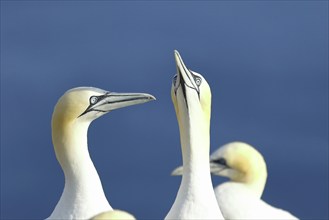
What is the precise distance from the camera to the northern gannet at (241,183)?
1848cm

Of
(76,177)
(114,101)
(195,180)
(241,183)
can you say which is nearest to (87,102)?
(114,101)

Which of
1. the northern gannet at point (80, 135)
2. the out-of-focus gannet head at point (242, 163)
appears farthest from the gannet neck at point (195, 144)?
the out-of-focus gannet head at point (242, 163)

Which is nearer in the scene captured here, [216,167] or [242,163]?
[242,163]

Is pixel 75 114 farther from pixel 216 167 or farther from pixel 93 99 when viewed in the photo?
pixel 216 167

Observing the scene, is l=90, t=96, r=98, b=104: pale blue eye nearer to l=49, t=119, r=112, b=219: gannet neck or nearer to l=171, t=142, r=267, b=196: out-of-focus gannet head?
l=49, t=119, r=112, b=219: gannet neck

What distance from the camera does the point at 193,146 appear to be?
1589cm

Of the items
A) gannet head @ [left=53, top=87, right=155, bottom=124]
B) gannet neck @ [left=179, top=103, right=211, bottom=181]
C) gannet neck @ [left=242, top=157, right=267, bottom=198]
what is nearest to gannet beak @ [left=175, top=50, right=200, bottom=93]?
gannet neck @ [left=179, top=103, right=211, bottom=181]

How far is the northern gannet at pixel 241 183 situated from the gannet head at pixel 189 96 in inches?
104

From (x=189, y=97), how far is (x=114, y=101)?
1472mm

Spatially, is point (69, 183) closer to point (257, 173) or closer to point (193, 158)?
point (193, 158)

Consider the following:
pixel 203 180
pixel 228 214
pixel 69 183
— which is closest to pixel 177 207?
pixel 203 180

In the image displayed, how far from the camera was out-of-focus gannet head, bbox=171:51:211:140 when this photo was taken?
1582 centimetres

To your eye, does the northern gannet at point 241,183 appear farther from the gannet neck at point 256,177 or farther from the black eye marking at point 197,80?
the black eye marking at point 197,80

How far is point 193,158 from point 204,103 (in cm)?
47
